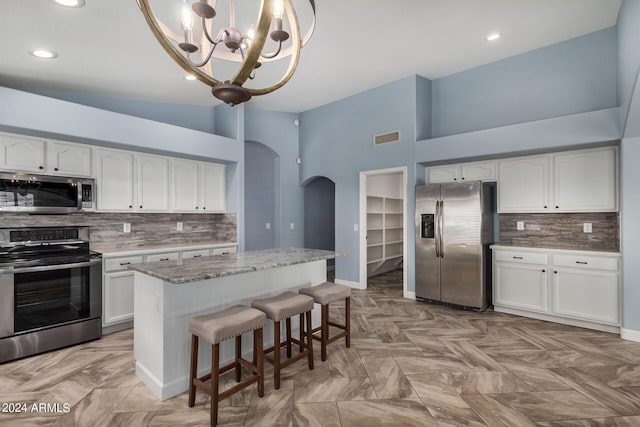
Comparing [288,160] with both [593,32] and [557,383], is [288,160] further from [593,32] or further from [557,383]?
[557,383]

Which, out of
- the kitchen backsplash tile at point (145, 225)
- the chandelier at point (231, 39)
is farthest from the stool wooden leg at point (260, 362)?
the kitchen backsplash tile at point (145, 225)

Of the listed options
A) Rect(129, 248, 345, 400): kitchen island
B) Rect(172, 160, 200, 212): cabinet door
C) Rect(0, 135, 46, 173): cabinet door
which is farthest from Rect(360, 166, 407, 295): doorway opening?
Rect(0, 135, 46, 173): cabinet door

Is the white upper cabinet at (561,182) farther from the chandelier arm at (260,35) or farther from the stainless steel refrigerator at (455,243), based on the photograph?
the chandelier arm at (260,35)

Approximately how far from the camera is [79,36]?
291 cm

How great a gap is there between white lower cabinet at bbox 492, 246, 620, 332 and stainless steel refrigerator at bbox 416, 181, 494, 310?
265 millimetres

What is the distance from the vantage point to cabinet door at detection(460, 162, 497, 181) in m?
4.34

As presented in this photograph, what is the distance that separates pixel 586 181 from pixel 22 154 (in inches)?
236

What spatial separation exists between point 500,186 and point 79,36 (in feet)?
15.9

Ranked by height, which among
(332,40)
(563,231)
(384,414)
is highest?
(332,40)

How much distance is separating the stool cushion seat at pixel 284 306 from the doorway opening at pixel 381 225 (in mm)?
2868

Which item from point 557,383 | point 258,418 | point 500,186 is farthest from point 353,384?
point 500,186

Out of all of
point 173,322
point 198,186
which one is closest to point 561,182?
point 173,322

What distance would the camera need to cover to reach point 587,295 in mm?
3584

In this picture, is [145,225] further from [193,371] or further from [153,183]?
[193,371]
